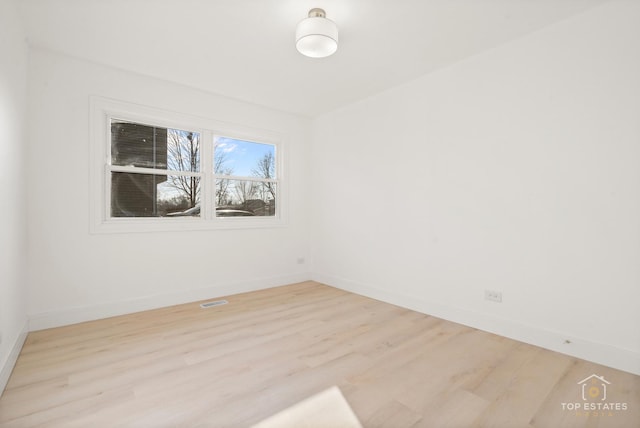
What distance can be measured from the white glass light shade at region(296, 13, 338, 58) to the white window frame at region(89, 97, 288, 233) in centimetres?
204

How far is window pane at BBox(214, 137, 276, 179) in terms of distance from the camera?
14.1 feet

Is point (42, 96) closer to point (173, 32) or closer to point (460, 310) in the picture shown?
point (173, 32)

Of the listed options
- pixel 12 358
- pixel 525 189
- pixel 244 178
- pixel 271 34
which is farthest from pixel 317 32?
pixel 12 358

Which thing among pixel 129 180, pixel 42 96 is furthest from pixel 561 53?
pixel 42 96

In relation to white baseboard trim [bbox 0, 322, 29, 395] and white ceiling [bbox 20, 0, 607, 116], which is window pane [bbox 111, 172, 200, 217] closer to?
white ceiling [bbox 20, 0, 607, 116]

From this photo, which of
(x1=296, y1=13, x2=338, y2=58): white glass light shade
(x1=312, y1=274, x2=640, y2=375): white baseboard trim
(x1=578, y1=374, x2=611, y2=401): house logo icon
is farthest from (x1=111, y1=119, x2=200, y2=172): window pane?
(x1=578, y1=374, x2=611, y2=401): house logo icon

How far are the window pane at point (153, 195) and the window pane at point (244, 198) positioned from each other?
1.11 feet

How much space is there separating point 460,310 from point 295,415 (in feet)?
7.04

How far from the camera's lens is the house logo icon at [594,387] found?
196 cm

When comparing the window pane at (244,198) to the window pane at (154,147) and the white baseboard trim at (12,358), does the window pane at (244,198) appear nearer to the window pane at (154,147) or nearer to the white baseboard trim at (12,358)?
the window pane at (154,147)

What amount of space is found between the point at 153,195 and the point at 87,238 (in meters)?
0.80

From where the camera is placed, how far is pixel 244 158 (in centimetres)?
459

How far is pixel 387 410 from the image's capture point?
1812 millimetres

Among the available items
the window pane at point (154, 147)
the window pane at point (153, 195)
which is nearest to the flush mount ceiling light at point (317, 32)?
the window pane at point (154, 147)
